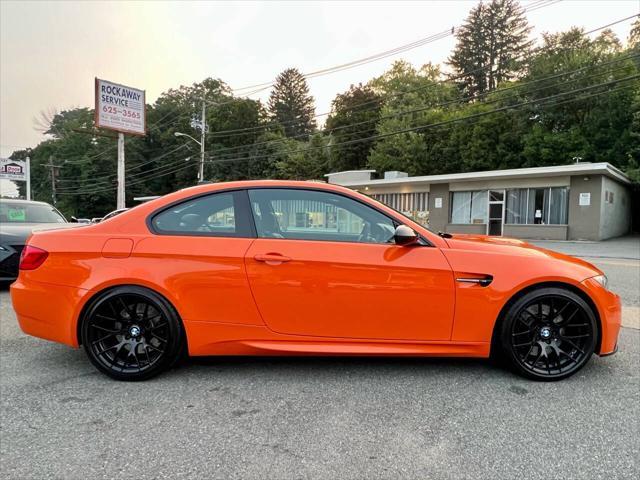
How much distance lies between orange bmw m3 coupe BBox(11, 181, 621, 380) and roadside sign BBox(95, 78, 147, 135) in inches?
768

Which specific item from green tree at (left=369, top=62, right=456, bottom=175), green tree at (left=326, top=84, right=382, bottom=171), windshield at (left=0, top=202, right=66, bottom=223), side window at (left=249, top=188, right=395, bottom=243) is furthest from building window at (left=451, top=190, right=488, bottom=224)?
green tree at (left=326, top=84, right=382, bottom=171)

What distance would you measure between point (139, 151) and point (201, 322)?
6586cm

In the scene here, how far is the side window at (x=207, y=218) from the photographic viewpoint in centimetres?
313

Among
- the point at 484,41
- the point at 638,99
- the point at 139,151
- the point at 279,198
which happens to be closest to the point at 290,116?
the point at 139,151

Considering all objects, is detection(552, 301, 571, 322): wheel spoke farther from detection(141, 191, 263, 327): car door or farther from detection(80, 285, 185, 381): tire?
detection(80, 285, 185, 381): tire

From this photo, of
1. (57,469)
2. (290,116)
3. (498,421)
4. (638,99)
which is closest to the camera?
(57,469)

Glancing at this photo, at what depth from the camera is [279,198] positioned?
3225mm

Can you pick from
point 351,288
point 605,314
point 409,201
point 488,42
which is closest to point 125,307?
point 351,288

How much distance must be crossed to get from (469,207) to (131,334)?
23548 millimetres

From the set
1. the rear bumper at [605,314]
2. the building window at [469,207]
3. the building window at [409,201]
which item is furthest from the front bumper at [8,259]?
the building window at [469,207]

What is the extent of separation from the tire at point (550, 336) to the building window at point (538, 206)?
20.1 meters

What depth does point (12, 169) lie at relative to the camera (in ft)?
105

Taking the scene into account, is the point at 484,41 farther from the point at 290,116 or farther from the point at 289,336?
the point at 289,336

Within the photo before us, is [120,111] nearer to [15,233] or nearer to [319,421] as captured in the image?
[15,233]
